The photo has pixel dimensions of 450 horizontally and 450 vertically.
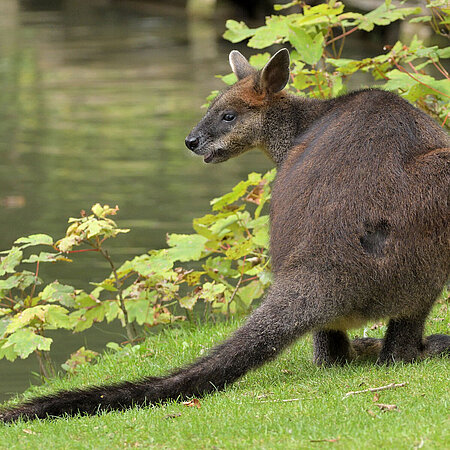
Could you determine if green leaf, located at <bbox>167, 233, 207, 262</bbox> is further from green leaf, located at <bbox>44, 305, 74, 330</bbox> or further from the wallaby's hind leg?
the wallaby's hind leg

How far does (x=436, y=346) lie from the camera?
5312mm

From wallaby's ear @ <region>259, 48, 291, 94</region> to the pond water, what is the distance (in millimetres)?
3046

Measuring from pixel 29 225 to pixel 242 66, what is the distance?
18.3 ft

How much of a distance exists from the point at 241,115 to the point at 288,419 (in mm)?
2351

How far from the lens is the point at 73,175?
13875 mm

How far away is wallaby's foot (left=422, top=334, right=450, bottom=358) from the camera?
207 inches

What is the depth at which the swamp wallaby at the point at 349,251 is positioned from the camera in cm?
475

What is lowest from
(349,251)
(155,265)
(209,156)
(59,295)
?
(59,295)

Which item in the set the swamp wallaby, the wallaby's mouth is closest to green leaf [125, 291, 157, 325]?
the wallaby's mouth

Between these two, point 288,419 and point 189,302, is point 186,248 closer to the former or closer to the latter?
point 189,302

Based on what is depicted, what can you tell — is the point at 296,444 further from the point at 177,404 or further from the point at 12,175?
the point at 12,175

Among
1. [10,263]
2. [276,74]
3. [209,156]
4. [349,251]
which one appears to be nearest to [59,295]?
[10,263]

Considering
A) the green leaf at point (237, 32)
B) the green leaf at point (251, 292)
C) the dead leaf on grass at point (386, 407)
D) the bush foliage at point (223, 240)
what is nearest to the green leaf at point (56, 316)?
the bush foliage at point (223, 240)

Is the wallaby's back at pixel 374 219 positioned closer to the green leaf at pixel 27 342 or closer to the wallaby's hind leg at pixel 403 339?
the wallaby's hind leg at pixel 403 339
